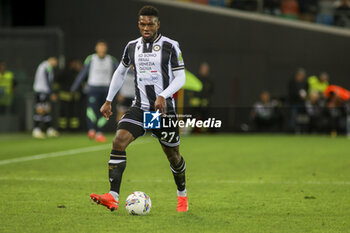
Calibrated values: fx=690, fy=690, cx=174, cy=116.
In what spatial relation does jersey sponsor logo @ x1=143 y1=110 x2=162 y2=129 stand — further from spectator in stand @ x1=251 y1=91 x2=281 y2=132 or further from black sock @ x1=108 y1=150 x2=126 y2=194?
spectator in stand @ x1=251 y1=91 x2=281 y2=132

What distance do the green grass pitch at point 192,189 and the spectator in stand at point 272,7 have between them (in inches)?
318

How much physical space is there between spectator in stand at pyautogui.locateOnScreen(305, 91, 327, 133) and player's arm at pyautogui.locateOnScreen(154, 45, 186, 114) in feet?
49.9

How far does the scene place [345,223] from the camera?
6.16 m

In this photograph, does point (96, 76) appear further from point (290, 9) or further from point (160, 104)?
point (160, 104)

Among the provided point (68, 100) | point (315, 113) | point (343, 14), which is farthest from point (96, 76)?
point (343, 14)

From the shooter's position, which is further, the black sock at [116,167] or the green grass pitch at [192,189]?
the black sock at [116,167]

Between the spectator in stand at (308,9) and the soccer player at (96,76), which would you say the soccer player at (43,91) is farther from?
the spectator in stand at (308,9)

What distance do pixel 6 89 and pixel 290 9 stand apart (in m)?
9.57

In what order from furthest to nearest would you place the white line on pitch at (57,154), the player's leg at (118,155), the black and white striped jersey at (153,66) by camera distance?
the white line on pitch at (57,154), the black and white striped jersey at (153,66), the player's leg at (118,155)

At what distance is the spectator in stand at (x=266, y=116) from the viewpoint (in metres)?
21.6

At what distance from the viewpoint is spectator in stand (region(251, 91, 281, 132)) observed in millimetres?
21578

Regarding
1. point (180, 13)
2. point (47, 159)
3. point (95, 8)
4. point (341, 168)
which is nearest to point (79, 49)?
point (95, 8)

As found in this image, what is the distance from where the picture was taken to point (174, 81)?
6516 mm

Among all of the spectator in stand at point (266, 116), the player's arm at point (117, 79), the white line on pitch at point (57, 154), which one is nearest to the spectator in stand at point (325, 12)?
the spectator in stand at point (266, 116)
